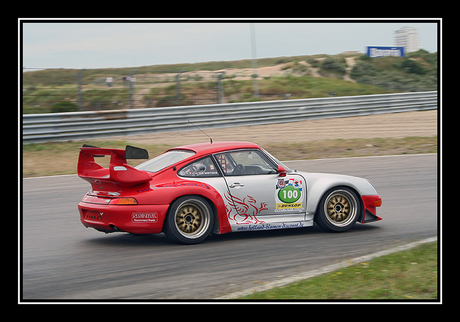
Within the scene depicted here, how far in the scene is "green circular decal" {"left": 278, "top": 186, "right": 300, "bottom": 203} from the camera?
7.44 m

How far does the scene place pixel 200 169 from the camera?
23.9 ft

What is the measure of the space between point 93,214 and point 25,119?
34.7 ft

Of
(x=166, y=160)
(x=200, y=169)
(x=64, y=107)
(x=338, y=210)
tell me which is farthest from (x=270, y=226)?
(x=64, y=107)

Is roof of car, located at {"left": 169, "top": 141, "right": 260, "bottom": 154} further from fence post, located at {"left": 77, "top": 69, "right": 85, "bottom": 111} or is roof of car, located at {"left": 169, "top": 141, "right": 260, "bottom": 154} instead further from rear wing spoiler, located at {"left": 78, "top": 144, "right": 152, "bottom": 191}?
fence post, located at {"left": 77, "top": 69, "right": 85, "bottom": 111}

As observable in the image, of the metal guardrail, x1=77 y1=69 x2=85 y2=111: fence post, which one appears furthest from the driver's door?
x1=77 y1=69 x2=85 y2=111: fence post

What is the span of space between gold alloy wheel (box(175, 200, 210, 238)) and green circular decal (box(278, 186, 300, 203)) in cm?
110

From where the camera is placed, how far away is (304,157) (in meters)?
15.9

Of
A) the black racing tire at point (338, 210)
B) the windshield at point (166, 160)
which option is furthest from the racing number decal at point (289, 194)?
A: the windshield at point (166, 160)

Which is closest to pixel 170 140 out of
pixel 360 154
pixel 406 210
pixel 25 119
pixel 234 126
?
pixel 234 126

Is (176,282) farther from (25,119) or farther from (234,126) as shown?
(234,126)

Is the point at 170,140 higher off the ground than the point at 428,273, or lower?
higher

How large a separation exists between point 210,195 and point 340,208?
2012mm
